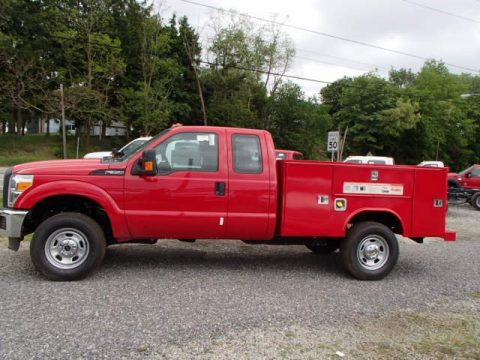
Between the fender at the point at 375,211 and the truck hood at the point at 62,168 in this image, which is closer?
the truck hood at the point at 62,168

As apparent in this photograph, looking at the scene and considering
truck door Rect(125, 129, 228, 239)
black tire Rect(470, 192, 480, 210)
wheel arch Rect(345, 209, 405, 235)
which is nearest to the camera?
truck door Rect(125, 129, 228, 239)

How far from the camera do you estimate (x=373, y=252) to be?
6684mm

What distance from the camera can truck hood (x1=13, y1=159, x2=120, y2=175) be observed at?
19.2 ft

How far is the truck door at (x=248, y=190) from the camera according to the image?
6234mm

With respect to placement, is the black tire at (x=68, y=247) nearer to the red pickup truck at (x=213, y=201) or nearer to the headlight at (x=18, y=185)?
the red pickup truck at (x=213, y=201)

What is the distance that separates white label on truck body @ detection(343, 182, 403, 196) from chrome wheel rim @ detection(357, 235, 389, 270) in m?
0.65

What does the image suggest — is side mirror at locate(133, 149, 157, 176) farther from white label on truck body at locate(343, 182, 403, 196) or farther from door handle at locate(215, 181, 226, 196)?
white label on truck body at locate(343, 182, 403, 196)

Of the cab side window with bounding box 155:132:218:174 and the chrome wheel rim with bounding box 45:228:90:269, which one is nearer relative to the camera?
the chrome wheel rim with bounding box 45:228:90:269

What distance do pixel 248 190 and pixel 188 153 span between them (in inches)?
37.0

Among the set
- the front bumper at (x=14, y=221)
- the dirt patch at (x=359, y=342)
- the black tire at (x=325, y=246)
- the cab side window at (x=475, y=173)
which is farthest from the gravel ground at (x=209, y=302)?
the cab side window at (x=475, y=173)

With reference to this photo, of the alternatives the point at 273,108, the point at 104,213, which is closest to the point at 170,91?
the point at 273,108

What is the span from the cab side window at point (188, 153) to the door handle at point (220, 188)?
0.20 metres

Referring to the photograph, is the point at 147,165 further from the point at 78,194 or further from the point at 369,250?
the point at 369,250

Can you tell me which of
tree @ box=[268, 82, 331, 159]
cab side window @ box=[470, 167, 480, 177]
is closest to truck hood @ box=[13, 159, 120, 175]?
cab side window @ box=[470, 167, 480, 177]
